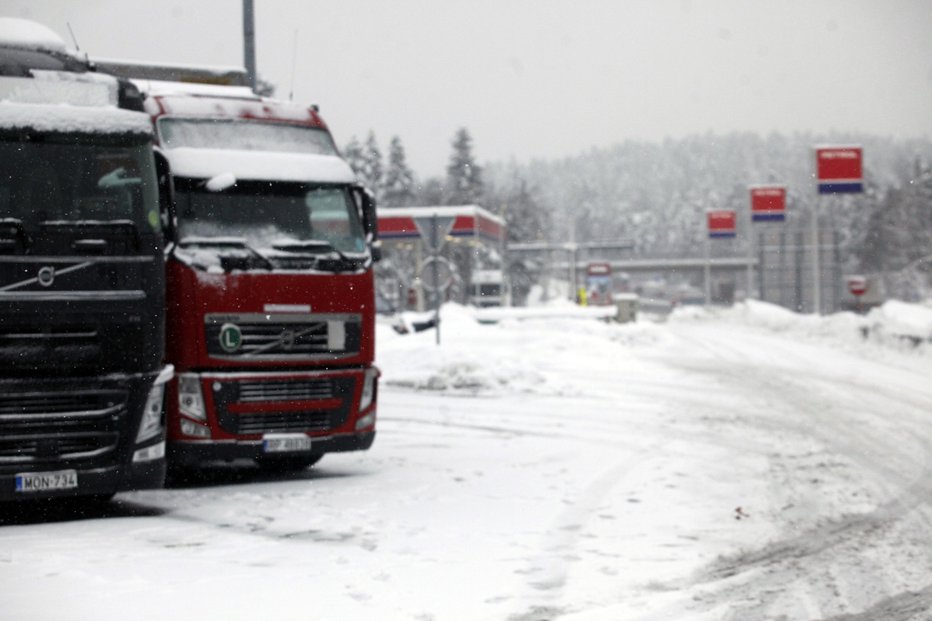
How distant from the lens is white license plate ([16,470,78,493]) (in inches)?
328

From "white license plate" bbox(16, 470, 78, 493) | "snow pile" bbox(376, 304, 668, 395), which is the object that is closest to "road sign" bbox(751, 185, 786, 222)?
"snow pile" bbox(376, 304, 668, 395)

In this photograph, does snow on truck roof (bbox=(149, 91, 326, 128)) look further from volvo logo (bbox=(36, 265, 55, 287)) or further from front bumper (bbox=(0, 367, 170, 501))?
front bumper (bbox=(0, 367, 170, 501))

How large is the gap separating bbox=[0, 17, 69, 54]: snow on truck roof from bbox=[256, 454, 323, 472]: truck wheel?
173 inches

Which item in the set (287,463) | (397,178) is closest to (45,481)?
(287,463)

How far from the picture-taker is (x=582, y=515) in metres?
8.93

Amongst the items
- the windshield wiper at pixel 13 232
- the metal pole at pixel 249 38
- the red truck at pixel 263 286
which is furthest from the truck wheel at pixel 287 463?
the metal pole at pixel 249 38

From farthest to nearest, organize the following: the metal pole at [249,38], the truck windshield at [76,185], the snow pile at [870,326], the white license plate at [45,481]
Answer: the snow pile at [870,326] < the metal pole at [249,38] < the truck windshield at [76,185] < the white license plate at [45,481]

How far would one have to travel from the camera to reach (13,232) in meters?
8.53

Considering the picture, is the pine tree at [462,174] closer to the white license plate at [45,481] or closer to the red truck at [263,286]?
the red truck at [263,286]

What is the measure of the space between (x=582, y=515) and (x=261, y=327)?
3261mm

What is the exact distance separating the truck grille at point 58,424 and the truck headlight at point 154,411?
198mm

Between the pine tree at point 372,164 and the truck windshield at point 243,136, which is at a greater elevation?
the pine tree at point 372,164

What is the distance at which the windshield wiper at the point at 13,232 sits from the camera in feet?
27.9

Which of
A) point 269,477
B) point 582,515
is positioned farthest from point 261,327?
point 582,515
